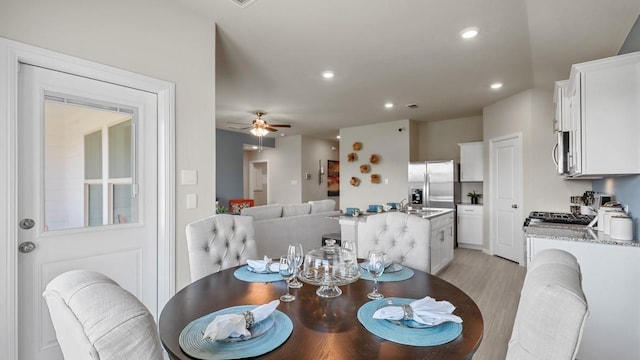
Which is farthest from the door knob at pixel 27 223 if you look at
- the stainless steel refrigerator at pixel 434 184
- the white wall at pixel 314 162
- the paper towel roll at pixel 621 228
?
the white wall at pixel 314 162

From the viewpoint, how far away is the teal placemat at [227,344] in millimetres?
863

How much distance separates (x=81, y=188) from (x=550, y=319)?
96.8 inches

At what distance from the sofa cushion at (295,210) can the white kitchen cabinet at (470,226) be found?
126 inches

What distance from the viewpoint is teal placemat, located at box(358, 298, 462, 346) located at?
926 millimetres

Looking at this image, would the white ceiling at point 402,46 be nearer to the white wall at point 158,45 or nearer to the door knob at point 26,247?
the white wall at point 158,45

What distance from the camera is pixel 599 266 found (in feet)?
6.77

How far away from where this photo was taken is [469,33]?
9.62 feet

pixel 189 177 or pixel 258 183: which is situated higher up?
pixel 189 177

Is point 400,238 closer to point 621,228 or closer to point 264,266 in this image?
point 264,266

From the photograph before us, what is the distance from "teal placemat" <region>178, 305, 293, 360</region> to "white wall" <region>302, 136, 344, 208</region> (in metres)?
7.78

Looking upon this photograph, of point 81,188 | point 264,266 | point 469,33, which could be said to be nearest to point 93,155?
point 81,188

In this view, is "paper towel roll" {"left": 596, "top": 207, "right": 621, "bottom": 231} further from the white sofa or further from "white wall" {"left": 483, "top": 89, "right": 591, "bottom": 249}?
the white sofa

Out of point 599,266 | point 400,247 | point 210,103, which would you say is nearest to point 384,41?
point 210,103

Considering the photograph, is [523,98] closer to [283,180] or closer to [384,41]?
[384,41]
